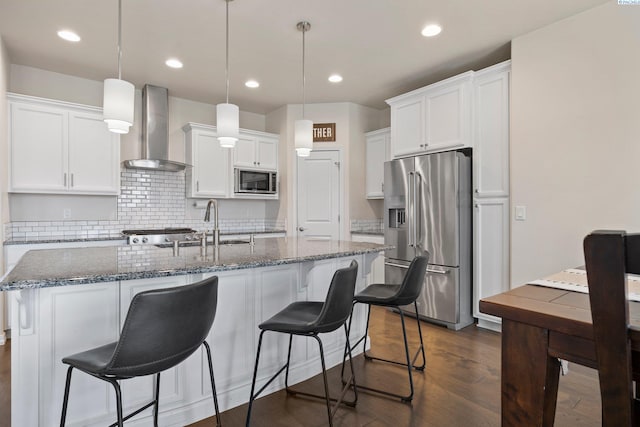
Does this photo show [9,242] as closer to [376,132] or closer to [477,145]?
[376,132]

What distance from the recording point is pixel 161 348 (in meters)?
1.20

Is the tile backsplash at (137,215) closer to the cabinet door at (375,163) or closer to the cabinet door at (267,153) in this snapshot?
the cabinet door at (267,153)

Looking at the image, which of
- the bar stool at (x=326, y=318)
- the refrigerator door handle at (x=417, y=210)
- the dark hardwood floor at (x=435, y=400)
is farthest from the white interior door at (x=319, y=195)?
the bar stool at (x=326, y=318)

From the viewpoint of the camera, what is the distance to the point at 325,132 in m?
4.95

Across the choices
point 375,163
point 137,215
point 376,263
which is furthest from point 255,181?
point 376,263

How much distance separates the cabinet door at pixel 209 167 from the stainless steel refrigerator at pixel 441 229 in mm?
2452

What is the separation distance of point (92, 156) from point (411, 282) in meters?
3.68

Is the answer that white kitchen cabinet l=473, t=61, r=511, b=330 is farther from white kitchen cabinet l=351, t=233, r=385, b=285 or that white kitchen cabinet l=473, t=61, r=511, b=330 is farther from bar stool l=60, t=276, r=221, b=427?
bar stool l=60, t=276, r=221, b=427

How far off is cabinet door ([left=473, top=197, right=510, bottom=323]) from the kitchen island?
1.83 m

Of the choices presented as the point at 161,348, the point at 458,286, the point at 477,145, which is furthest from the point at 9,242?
the point at 477,145

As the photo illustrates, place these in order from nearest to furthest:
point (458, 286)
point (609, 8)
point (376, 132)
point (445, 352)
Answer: point (609, 8)
point (445, 352)
point (458, 286)
point (376, 132)

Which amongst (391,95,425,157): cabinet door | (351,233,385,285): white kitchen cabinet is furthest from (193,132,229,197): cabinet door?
(391,95,425,157): cabinet door

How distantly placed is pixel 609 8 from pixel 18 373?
4.27 meters

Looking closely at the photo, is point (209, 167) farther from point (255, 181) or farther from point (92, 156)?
point (92, 156)
